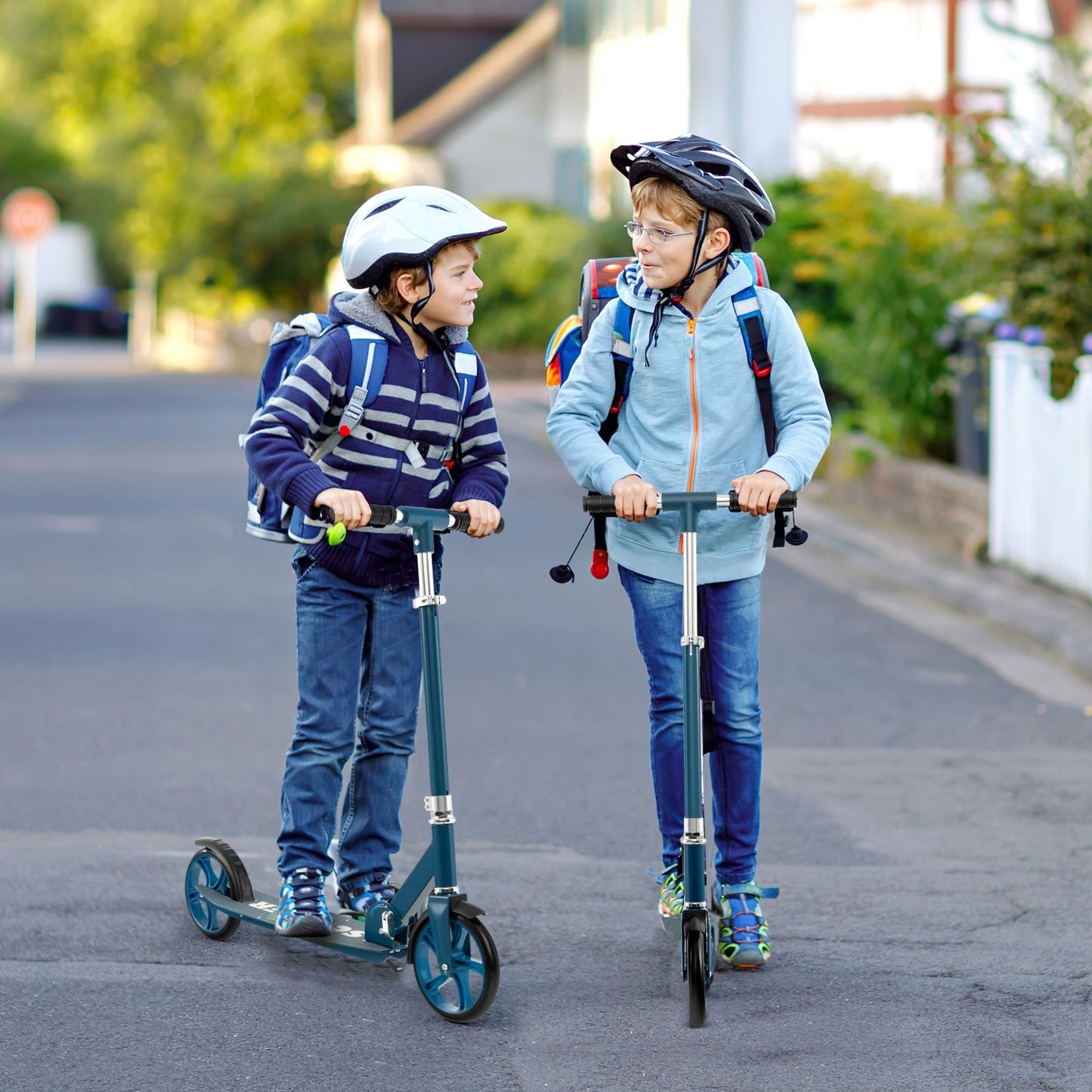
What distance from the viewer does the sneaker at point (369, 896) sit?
4.61m

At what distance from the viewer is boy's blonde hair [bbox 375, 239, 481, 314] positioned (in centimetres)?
436

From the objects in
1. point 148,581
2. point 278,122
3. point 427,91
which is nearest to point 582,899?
point 148,581

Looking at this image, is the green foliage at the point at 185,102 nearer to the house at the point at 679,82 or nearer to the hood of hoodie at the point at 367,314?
the house at the point at 679,82

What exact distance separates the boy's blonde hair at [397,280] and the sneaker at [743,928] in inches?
57.3

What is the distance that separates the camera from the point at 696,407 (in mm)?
4473

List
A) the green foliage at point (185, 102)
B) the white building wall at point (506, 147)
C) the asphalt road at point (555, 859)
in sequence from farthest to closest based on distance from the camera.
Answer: the white building wall at point (506, 147), the green foliage at point (185, 102), the asphalt road at point (555, 859)

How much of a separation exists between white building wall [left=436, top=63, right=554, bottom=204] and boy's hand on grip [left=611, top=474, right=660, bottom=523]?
4081cm

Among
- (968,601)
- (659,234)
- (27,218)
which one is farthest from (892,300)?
(27,218)

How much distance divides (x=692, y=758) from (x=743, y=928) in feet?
1.69

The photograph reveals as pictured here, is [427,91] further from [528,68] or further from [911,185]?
[911,185]

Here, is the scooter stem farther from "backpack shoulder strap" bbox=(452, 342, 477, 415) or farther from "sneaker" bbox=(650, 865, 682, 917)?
"sneaker" bbox=(650, 865, 682, 917)

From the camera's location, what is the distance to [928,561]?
11047 mm

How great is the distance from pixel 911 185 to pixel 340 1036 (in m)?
25.5

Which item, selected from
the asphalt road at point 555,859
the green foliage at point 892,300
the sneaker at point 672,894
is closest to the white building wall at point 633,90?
the green foliage at point 892,300
